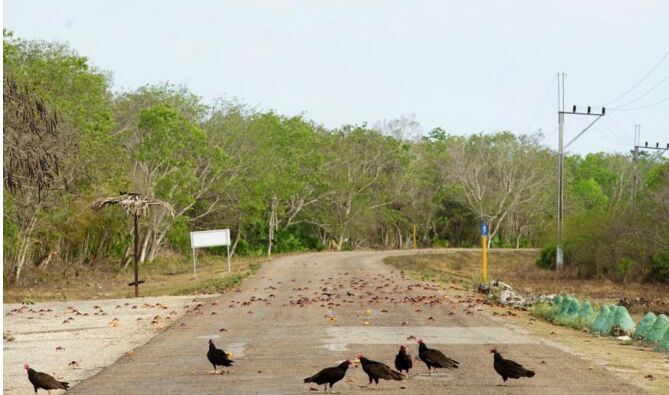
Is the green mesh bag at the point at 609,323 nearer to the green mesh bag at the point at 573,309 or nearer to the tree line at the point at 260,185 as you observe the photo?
the green mesh bag at the point at 573,309

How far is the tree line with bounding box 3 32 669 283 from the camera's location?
44.6 meters

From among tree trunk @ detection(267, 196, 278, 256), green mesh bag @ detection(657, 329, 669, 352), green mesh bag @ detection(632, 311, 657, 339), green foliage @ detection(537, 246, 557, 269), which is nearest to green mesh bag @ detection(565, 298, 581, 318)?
green mesh bag @ detection(632, 311, 657, 339)

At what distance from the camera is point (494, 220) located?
9275cm

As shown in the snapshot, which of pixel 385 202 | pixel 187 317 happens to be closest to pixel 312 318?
pixel 187 317

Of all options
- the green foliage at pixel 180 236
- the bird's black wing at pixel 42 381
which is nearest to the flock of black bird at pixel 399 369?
the bird's black wing at pixel 42 381

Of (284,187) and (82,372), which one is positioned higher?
(284,187)

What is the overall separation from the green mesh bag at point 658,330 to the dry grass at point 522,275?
16.9m

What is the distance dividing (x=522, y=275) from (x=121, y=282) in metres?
22.3

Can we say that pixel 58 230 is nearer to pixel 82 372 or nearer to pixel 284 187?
pixel 284 187

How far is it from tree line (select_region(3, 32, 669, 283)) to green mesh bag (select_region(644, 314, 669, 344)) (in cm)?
1170

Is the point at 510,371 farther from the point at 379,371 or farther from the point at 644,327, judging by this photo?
the point at 644,327

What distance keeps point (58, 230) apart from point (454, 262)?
82.1 feet

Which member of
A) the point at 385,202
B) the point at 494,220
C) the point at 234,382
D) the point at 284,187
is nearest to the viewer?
the point at 234,382

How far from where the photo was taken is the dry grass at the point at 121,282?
3844 centimetres
